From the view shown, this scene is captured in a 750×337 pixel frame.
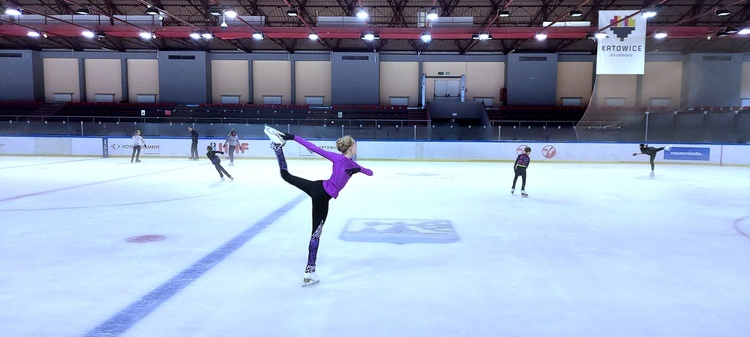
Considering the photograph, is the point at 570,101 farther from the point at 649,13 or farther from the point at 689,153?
the point at 649,13

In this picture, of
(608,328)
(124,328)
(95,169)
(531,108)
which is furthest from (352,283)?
(531,108)

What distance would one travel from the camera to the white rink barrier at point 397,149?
20344mm

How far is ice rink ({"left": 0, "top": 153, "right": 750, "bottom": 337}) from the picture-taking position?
3.30 m

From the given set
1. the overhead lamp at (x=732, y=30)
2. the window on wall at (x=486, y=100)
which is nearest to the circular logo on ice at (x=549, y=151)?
the overhead lamp at (x=732, y=30)

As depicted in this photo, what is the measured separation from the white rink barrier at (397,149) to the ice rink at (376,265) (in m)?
10.9

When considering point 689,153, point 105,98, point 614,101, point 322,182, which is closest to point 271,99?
point 105,98

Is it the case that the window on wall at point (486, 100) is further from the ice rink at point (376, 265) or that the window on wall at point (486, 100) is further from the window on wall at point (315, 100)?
the ice rink at point (376, 265)

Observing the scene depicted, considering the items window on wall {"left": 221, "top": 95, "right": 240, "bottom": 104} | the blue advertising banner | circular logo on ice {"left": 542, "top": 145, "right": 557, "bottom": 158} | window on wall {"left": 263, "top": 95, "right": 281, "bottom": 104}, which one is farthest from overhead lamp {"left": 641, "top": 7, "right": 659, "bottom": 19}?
window on wall {"left": 221, "top": 95, "right": 240, "bottom": 104}

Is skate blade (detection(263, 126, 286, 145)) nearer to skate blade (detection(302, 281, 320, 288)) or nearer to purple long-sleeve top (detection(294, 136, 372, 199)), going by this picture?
purple long-sleeve top (detection(294, 136, 372, 199))

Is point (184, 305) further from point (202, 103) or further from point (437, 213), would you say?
point (202, 103)

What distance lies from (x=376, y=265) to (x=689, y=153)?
20.6m

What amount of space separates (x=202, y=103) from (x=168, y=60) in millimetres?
3949

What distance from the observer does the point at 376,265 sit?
479 centimetres

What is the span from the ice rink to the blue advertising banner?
11394 mm
